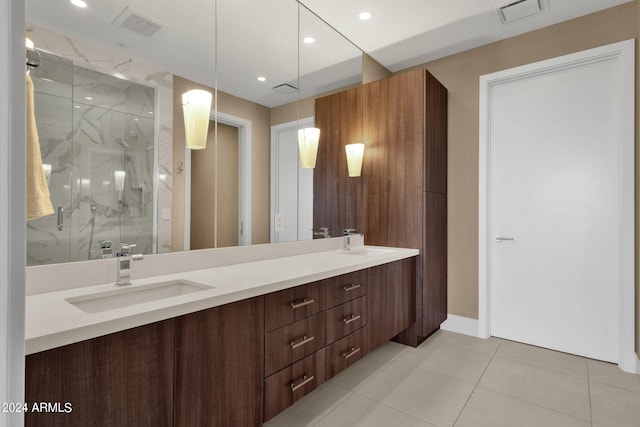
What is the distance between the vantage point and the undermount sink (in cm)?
124

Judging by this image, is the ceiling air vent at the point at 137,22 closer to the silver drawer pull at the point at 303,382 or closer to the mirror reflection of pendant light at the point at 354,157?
the mirror reflection of pendant light at the point at 354,157

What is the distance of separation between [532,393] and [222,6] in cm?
307

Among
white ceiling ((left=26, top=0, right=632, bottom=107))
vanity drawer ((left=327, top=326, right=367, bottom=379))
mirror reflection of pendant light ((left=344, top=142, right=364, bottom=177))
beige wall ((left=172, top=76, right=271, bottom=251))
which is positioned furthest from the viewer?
mirror reflection of pendant light ((left=344, top=142, right=364, bottom=177))

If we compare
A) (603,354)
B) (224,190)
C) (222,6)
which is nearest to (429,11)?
(222,6)

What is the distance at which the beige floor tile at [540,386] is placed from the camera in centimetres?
188

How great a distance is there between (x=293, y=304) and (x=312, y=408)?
2.48 ft

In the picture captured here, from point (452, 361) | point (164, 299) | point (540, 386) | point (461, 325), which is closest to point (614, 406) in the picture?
point (540, 386)

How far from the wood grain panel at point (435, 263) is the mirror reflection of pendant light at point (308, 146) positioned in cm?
101

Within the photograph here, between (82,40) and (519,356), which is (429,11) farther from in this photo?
(519,356)

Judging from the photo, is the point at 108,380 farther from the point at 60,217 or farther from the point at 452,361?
the point at 452,361

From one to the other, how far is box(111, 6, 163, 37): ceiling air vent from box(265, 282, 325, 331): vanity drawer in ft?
4.68

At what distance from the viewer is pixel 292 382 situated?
1.55 m

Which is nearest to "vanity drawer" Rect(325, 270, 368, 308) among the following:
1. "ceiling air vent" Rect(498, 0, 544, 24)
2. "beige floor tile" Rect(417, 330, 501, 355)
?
"beige floor tile" Rect(417, 330, 501, 355)

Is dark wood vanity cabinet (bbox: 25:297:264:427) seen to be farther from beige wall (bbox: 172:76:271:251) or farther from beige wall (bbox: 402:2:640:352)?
beige wall (bbox: 402:2:640:352)
